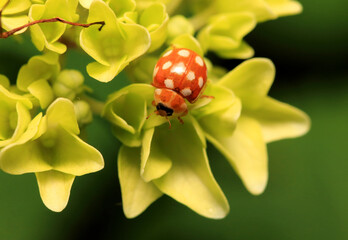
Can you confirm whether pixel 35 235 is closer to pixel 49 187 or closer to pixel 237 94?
pixel 49 187

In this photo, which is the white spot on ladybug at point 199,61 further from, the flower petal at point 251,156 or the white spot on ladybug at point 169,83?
the flower petal at point 251,156

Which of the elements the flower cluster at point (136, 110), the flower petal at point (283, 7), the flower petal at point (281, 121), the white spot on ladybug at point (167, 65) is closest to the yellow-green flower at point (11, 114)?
the flower cluster at point (136, 110)

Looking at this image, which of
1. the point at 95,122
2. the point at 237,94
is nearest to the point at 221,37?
the point at 237,94

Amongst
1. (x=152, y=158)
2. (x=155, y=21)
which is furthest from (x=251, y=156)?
(x=155, y=21)

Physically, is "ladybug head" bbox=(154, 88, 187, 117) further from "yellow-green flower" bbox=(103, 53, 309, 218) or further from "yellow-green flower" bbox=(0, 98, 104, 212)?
"yellow-green flower" bbox=(0, 98, 104, 212)

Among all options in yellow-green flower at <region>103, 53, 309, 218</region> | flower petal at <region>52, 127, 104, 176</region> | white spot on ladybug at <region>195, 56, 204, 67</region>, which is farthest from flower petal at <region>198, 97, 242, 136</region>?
flower petal at <region>52, 127, 104, 176</region>

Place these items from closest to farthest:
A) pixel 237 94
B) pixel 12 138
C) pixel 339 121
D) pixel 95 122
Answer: pixel 12 138, pixel 237 94, pixel 95 122, pixel 339 121

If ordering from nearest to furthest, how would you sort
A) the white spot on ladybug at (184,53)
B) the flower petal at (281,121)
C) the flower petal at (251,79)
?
1. the white spot on ladybug at (184,53)
2. the flower petal at (251,79)
3. the flower petal at (281,121)
